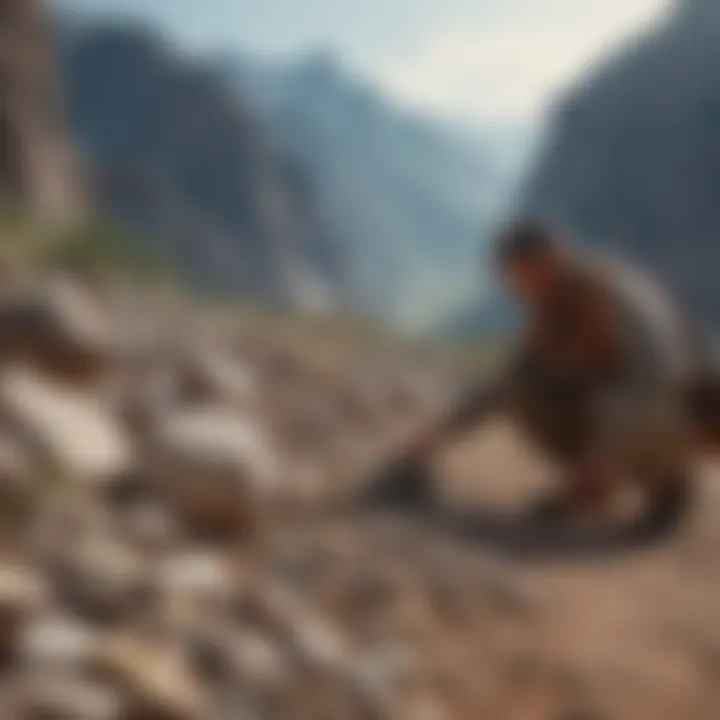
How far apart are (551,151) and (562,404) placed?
2411mm

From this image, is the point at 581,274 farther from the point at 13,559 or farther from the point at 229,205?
the point at 229,205

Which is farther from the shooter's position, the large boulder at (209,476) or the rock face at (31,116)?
the rock face at (31,116)

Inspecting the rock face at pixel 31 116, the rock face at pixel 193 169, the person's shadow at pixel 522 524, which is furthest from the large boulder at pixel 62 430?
the rock face at pixel 31 116

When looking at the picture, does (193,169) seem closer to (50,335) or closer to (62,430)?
(50,335)

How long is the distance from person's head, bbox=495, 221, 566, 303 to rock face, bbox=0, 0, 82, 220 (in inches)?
156

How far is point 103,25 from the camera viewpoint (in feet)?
25.1

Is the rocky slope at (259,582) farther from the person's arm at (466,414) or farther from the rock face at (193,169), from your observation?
the rock face at (193,169)

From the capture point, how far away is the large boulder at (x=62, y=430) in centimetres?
128

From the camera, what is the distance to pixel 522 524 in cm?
172

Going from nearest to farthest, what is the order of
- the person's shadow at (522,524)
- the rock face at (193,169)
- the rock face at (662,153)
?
the rock face at (662,153) < the person's shadow at (522,524) < the rock face at (193,169)

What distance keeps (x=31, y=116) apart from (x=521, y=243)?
4.50m

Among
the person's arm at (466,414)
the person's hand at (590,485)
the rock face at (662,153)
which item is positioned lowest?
the person's hand at (590,485)

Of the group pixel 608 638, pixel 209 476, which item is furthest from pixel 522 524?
pixel 209 476

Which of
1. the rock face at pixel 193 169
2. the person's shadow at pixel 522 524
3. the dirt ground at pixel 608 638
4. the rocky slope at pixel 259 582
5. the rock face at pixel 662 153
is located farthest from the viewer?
the rock face at pixel 193 169
